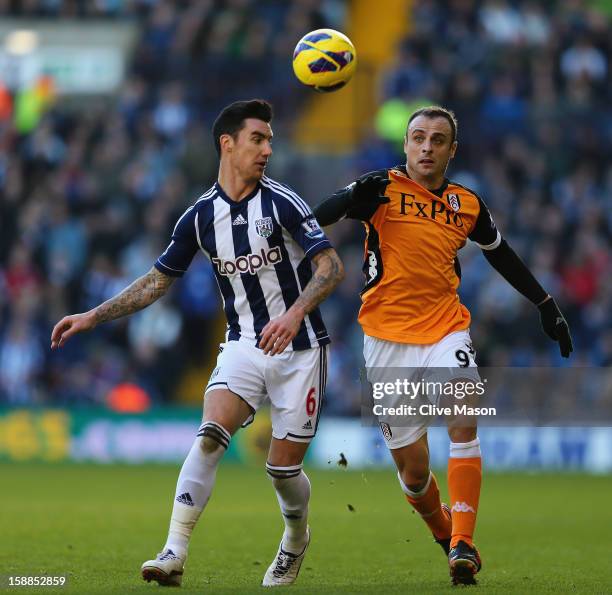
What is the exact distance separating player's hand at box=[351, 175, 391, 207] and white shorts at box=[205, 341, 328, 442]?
86 cm

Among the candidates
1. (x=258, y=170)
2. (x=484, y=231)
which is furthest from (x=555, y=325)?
(x=258, y=170)

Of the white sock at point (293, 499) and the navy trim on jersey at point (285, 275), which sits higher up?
the navy trim on jersey at point (285, 275)

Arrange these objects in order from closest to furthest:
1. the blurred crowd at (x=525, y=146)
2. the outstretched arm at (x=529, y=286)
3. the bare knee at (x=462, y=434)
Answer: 1. the bare knee at (x=462, y=434)
2. the outstretched arm at (x=529, y=286)
3. the blurred crowd at (x=525, y=146)

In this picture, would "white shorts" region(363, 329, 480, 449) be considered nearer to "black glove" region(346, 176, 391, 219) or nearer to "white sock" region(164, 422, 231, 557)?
"black glove" region(346, 176, 391, 219)

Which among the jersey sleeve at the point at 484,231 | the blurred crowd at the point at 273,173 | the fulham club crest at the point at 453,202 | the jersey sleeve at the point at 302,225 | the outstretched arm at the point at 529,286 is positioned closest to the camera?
the jersey sleeve at the point at 302,225

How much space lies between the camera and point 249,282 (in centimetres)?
782

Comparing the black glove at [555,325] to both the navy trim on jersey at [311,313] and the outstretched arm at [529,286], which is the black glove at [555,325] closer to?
the outstretched arm at [529,286]

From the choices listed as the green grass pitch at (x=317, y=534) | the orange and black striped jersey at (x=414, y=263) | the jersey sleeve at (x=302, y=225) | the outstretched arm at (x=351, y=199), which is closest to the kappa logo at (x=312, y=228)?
the jersey sleeve at (x=302, y=225)

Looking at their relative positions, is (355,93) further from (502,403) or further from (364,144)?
(502,403)

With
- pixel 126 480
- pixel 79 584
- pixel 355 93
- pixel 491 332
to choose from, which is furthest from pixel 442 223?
pixel 355 93

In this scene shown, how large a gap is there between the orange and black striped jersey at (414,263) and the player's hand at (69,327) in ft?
5.21

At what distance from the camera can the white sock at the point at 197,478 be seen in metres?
7.39

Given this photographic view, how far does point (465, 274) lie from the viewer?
1950 cm

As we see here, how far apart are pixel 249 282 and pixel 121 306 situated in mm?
725
